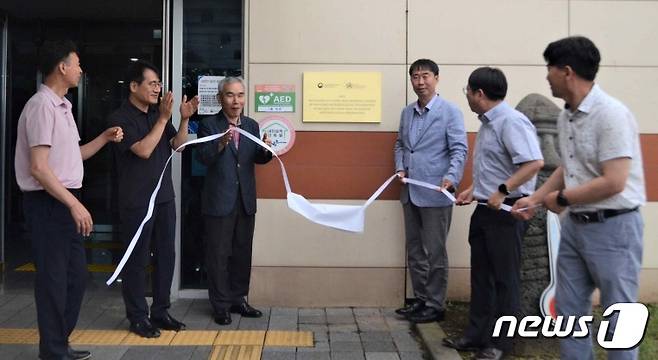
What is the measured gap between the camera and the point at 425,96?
507 centimetres

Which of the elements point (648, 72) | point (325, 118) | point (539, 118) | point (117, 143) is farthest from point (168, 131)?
point (648, 72)

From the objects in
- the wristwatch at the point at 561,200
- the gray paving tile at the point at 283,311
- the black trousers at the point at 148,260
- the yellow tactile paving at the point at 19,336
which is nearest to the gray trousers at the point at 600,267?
the wristwatch at the point at 561,200

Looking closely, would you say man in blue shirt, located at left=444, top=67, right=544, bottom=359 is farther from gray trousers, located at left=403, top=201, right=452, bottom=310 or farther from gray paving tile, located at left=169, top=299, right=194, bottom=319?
gray paving tile, located at left=169, top=299, right=194, bottom=319

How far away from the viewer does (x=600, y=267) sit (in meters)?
3.05

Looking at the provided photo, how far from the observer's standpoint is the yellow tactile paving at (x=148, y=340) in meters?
4.59

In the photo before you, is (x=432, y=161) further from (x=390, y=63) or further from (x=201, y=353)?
(x=201, y=353)

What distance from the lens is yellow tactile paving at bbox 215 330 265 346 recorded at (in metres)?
4.64

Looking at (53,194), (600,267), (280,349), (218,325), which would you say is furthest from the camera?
(218,325)

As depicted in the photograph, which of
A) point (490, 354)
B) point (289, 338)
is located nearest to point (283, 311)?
point (289, 338)

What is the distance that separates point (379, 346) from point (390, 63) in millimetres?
2517

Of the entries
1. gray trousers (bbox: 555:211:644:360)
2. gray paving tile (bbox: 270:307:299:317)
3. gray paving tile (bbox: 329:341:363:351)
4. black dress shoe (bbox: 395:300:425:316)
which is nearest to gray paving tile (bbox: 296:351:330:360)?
gray paving tile (bbox: 329:341:363:351)

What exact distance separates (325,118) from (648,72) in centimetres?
303

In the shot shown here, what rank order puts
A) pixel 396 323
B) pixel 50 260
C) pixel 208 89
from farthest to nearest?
pixel 208 89 < pixel 396 323 < pixel 50 260

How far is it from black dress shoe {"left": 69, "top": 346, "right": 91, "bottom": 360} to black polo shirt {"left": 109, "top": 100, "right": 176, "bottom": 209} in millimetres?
1100
